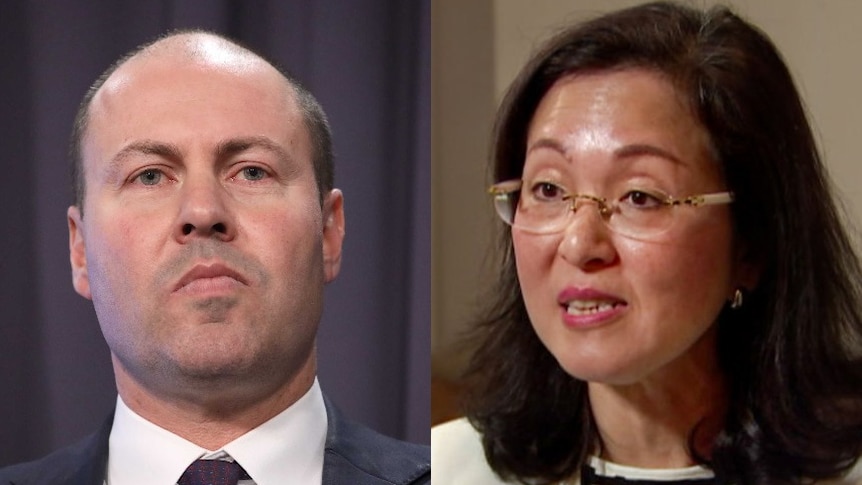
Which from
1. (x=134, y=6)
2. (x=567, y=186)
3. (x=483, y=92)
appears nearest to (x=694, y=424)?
(x=567, y=186)

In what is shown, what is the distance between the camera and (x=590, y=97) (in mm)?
1073

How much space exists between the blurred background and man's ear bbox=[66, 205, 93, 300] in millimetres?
551

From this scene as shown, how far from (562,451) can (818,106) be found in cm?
48

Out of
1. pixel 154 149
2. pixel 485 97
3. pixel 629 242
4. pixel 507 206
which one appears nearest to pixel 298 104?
pixel 154 149

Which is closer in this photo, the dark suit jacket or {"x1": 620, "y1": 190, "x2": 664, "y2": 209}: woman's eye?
{"x1": 620, "y1": 190, "x2": 664, "y2": 209}: woman's eye

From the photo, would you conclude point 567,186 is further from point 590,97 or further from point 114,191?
point 114,191

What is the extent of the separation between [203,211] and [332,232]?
0.24 metres

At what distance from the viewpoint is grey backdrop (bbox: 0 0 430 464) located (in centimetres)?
163

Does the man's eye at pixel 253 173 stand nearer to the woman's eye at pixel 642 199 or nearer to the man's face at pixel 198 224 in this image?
the man's face at pixel 198 224

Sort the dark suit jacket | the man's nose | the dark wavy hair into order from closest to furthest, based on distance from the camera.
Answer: the dark wavy hair → the man's nose → the dark suit jacket

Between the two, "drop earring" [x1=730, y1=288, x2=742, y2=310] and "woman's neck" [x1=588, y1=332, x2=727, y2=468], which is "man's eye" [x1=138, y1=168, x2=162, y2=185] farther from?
"drop earring" [x1=730, y1=288, x2=742, y2=310]

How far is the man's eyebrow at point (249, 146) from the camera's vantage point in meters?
1.48

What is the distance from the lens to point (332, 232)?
1622mm

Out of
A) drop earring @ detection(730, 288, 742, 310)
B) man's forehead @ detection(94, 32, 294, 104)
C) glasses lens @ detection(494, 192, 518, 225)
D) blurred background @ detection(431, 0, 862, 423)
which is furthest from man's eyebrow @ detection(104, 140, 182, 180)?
drop earring @ detection(730, 288, 742, 310)
